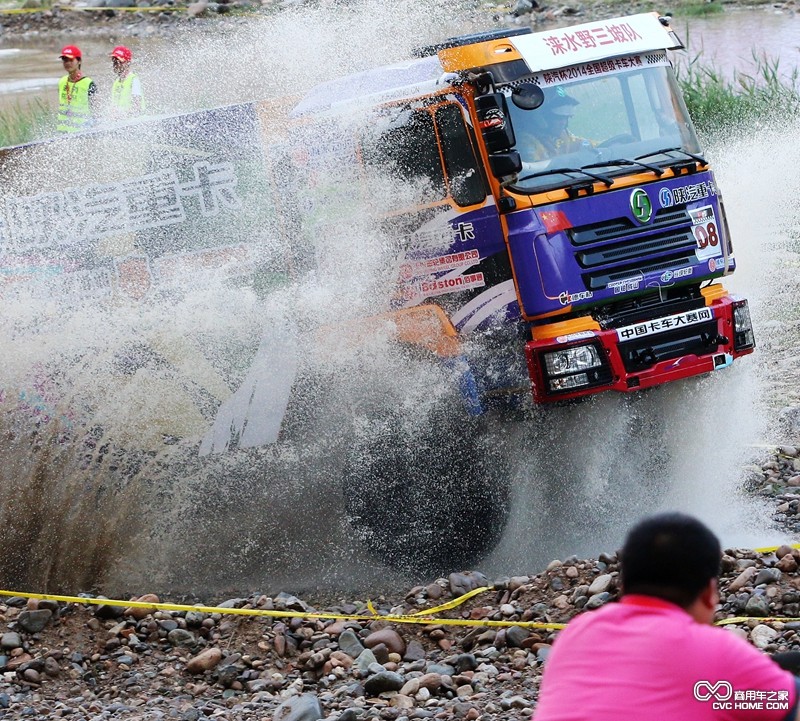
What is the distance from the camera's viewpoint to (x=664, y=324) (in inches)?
286

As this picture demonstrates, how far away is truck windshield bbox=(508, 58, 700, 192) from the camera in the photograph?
731 cm

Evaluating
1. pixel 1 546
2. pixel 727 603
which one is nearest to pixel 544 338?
pixel 727 603

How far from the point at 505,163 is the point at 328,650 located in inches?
122

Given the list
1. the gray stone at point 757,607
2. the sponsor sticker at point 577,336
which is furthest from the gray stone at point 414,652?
the sponsor sticker at point 577,336

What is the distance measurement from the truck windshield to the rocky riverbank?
2511mm

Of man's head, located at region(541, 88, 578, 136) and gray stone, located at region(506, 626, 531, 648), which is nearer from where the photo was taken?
gray stone, located at region(506, 626, 531, 648)

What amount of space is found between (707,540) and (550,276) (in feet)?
15.4

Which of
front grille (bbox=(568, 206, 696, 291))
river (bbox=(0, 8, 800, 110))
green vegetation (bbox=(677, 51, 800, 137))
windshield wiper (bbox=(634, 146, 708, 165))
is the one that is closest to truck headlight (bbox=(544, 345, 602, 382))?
front grille (bbox=(568, 206, 696, 291))

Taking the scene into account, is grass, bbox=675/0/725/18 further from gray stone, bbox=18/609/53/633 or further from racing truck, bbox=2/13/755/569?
gray stone, bbox=18/609/53/633

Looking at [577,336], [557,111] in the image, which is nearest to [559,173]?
[557,111]

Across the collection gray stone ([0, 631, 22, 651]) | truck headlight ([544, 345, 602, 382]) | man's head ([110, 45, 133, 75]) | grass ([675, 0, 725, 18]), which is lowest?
gray stone ([0, 631, 22, 651])

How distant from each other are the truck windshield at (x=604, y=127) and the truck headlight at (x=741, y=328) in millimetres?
1040

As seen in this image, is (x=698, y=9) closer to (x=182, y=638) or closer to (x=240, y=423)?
(x=240, y=423)

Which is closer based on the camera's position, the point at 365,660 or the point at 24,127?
the point at 365,660
